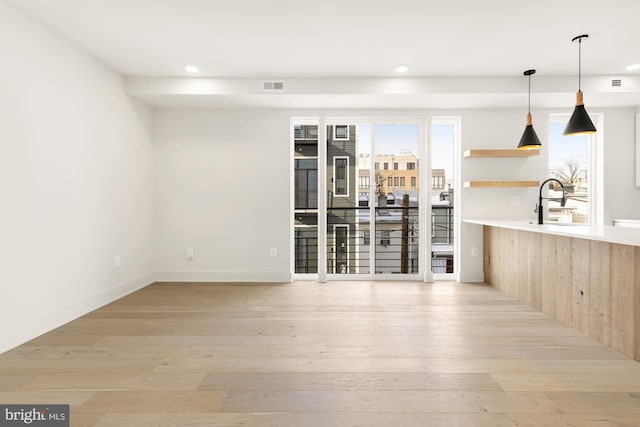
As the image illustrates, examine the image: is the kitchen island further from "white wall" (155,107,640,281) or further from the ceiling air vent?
the ceiling air vent

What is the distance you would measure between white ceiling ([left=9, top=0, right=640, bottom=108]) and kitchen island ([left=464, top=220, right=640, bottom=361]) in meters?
1.69

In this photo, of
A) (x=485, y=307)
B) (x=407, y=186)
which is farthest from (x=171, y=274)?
(x=485, y=307)

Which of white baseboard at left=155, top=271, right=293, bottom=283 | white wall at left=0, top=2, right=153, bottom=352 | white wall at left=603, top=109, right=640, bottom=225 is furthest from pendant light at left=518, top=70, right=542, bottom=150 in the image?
white wall at left=0, top=2, right=153, bottom=352

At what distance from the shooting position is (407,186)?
4578 mm

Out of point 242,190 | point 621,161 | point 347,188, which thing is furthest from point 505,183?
point 242,190

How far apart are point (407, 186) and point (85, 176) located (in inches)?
148

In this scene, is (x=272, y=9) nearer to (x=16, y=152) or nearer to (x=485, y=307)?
(x=16, y=152)

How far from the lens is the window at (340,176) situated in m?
4.57

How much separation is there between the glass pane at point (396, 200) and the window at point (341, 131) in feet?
1.37

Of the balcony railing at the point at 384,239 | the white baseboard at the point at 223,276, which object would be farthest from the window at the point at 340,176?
the white baseboard at the point at 223,276

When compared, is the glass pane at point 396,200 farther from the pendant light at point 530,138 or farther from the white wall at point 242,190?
the pendant light at point 530,138

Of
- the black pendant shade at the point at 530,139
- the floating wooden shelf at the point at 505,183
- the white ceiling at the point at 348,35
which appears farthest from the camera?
the floating wooden shelf at the point at 505,183

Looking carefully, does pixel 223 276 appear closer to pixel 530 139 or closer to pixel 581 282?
pixel 581 282

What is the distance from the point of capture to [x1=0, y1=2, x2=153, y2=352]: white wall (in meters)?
2.40
